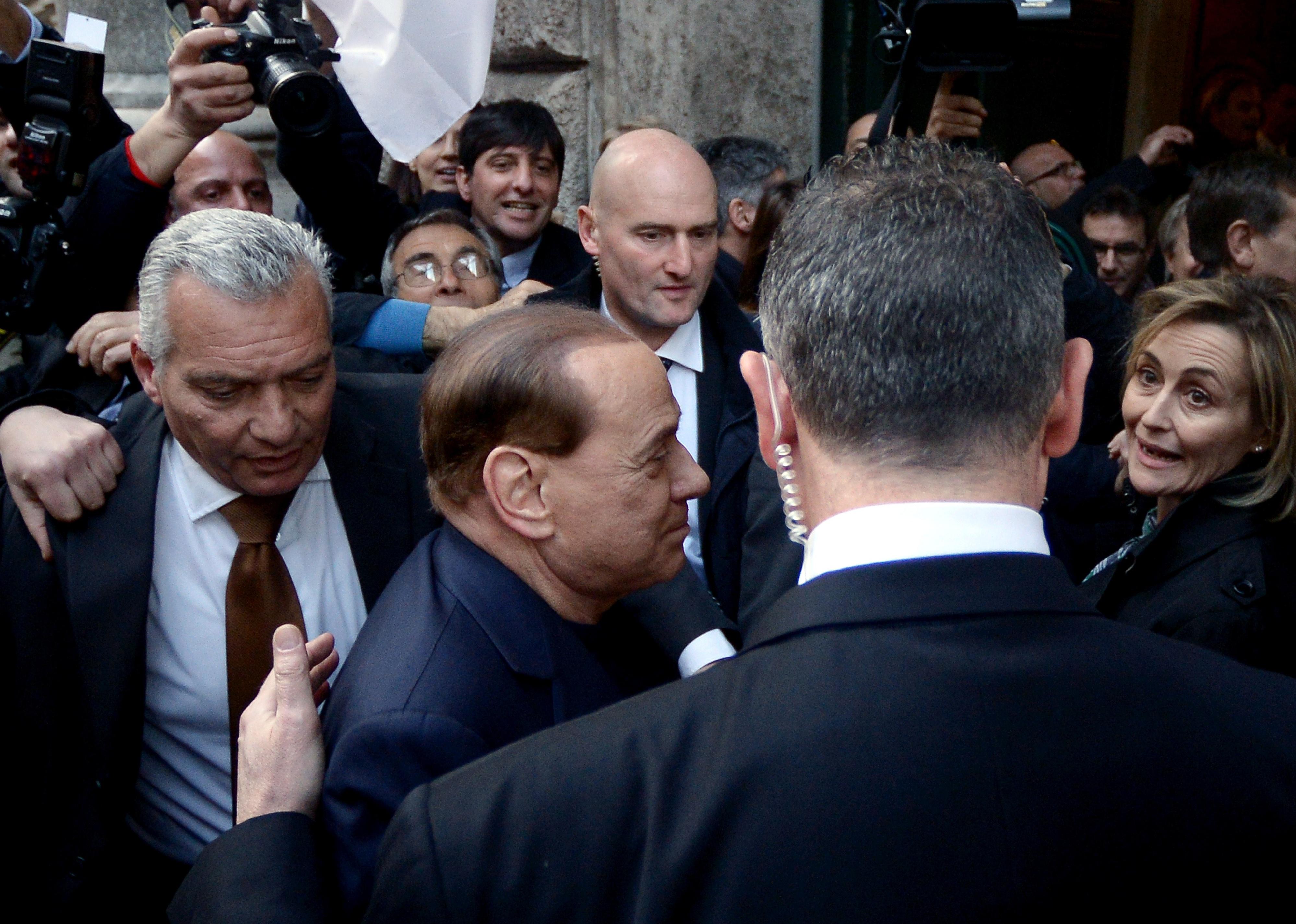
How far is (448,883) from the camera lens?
37.6 inches

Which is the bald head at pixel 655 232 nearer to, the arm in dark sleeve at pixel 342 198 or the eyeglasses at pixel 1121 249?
the arm in dark sleeve at pixel 342 198

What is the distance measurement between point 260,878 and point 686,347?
75.5 inches

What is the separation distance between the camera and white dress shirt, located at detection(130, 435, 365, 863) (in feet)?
6.59

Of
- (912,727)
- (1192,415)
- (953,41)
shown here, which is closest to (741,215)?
(953,41)

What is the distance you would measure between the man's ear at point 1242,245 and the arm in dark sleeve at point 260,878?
2.95 metres

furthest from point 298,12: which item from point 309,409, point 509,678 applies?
point 509,678

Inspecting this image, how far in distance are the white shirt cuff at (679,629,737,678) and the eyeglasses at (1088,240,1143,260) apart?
9.58 ft

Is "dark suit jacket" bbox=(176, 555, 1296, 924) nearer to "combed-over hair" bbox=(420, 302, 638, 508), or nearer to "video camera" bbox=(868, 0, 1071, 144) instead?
"combed-over hair" bbox=(420, 302, 638, 508)

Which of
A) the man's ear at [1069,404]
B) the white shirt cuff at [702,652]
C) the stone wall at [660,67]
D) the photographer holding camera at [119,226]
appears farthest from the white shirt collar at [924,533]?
the stone wall at [660,67]

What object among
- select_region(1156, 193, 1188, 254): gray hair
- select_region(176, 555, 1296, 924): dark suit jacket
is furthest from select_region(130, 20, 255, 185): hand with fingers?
select_region(1156, 193, 1188, 254): gray hair

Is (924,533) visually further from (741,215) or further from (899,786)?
(741,215)

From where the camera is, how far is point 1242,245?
3301 mm

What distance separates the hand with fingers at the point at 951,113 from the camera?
2.65 meters

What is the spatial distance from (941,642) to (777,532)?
158 cm
